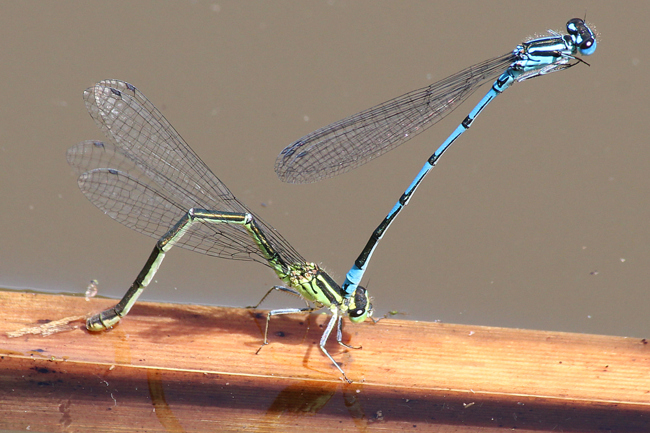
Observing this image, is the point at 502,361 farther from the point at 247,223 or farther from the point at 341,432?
the point at 247,223

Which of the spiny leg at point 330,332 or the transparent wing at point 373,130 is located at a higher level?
the transparent wing at point 373,130

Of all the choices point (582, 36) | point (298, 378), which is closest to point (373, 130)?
point (582, 36)

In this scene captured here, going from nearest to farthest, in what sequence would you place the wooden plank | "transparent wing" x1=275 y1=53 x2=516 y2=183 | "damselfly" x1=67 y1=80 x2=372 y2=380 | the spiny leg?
the wooden plank → the spiny leg → "damselfly" x1=67 y1=80 x2=372 y2=380 → "transparent wing" x1=275 y1=53 x2=516 y2=183

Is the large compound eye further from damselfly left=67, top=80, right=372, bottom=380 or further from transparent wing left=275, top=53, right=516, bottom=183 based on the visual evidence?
damselfly left=67, top=80, right=372, bottom=380

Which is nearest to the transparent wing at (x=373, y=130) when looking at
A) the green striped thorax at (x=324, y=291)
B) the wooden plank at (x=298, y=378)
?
the green striped thorax at (x=324, y=291)

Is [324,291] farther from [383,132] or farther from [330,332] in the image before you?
[383,132]

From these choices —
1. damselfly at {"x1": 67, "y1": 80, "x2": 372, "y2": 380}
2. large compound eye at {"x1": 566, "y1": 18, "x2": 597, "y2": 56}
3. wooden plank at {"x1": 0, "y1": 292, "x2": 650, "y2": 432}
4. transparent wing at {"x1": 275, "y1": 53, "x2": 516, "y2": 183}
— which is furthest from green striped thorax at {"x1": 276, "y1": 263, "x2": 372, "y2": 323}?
large compound eye at {"x1": 566, "y1": 18, "x2": 597, "y2": 56}

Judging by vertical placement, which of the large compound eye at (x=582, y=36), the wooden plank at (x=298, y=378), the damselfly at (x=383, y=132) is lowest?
the wooden plank at (x=298, y=378)

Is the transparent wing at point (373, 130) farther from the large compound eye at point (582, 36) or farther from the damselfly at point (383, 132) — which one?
the large compound eye at point (582, 36)

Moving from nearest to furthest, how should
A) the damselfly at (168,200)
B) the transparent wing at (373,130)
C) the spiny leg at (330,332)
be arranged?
the spiny leg at (330,332) < the damselfly at (168,200) < the transparent wing at (373,130)
